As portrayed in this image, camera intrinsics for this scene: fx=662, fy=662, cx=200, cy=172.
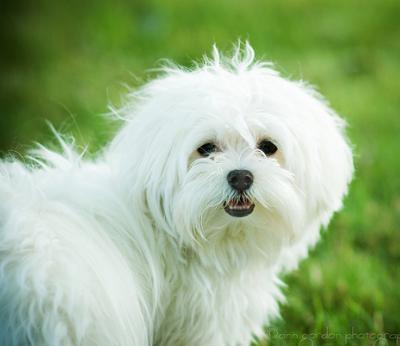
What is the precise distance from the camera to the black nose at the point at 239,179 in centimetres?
220

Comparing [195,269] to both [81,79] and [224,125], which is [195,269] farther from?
[81,79]

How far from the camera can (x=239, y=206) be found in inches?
88.9

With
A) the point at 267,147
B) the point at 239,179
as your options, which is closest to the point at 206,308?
the point at 239,179

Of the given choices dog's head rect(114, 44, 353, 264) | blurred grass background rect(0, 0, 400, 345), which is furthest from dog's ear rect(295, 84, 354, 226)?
blurred grass background rect(0, 0, 400, 345)

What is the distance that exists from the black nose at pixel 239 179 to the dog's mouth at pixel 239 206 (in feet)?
0.14

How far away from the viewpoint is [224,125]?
224cm

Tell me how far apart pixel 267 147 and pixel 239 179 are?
226 millimetres

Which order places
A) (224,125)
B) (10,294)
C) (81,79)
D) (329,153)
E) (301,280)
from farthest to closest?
(81,79)
(301,280)
(329,153)
(224,125)
(10,294)

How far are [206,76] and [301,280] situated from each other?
54.3 inches

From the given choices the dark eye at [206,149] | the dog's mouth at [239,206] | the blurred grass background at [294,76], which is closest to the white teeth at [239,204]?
the dog's mouth at [239,206]

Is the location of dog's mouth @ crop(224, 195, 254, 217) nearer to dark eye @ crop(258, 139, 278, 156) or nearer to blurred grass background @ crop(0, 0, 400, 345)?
dark eye @ crop(258, 139, 278, 156)

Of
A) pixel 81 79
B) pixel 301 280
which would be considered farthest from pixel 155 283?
pixel 81 79

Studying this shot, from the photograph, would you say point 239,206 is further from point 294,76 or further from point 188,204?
point 294,76

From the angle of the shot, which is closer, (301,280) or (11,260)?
(11,260)
